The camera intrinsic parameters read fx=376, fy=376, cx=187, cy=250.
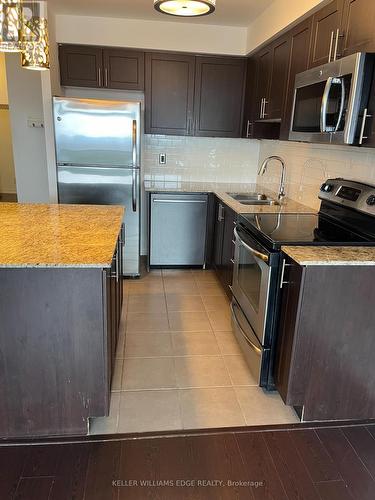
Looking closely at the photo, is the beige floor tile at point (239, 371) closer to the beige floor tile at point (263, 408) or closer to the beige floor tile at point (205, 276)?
the beige floor tile at point (263, 408)

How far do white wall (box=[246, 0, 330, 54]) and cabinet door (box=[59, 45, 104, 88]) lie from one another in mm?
1514

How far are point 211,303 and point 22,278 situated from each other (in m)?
2.02

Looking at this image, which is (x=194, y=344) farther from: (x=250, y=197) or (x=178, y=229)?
(x=250, y=197)

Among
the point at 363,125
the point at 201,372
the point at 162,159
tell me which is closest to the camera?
the point at 363,125

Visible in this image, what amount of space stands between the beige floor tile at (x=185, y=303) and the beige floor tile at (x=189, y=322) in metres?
0.08

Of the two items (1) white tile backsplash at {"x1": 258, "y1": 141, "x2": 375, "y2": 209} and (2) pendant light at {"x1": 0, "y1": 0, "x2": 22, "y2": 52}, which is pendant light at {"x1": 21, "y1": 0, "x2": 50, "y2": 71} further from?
(1) white tile backsplash at {"x1": 258, "y1": 141, "x2": 375, "y2": 209}

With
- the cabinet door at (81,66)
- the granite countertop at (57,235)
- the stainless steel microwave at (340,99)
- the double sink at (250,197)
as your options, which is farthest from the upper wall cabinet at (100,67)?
the stainless steel microwave at (340,99)

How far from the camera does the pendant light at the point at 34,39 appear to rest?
5.18 ft

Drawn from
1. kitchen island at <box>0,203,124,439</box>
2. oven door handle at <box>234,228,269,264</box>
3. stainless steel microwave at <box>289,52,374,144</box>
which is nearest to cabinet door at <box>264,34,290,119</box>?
stainless steel microwave at <box>289,52,374,144</box>

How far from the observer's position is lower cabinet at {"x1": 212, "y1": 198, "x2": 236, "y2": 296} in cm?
319

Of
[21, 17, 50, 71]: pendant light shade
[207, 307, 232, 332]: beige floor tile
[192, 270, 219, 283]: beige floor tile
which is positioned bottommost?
[207, 307, 232, 332]: beige floor tile

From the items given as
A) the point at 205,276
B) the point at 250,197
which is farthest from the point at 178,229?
the point at 250,197

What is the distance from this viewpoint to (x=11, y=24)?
154 cm

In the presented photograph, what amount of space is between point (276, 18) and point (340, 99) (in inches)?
61.5
